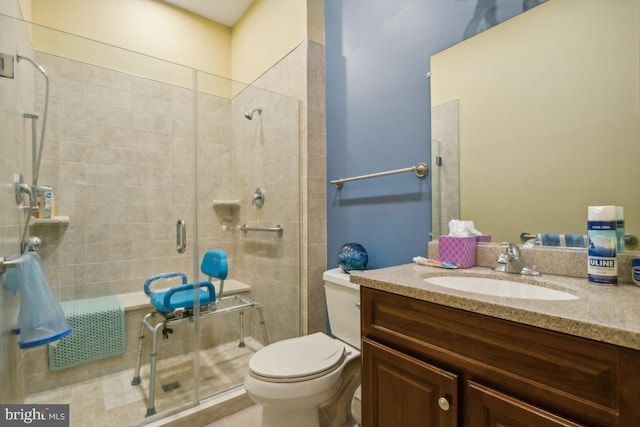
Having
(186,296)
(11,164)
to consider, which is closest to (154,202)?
(186,296)

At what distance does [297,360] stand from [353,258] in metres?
0.57

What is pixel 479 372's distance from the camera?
2.19ft

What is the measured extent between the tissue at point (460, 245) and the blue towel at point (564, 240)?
0.20 m

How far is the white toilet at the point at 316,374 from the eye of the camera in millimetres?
1101

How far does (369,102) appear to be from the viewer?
163 cm

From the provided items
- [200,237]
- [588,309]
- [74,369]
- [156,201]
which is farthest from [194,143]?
[588,309]

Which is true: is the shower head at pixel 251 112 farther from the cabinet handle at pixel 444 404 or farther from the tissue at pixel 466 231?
the cabinet handle at pixel 444 404

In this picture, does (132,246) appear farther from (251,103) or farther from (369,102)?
(369,102)

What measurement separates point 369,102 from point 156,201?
5.33 ft

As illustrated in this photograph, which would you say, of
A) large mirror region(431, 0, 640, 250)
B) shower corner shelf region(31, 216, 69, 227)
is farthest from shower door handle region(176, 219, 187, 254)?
large mirror region(431, 0, 640, 250)

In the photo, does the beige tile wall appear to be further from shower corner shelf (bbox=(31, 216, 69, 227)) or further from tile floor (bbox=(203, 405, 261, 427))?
tile floor (bbox=(203, 405, 261, 427))

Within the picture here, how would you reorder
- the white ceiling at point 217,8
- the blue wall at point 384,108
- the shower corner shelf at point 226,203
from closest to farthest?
1. the blue wall at point 384,108
2. the shower corner shelf at point 226,203
3. the white ceiling at point 217,8

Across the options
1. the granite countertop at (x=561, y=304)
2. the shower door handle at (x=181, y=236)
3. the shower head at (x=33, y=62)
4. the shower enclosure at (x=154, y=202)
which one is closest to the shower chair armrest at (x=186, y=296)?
the shower enclosure at (x=154, y=202)

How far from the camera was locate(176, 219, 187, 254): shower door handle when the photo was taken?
1948mm
